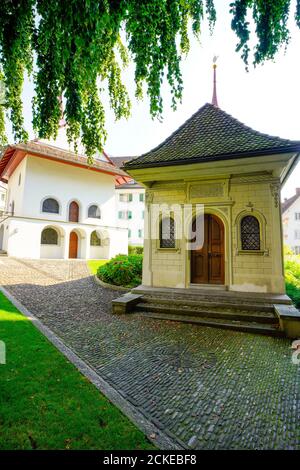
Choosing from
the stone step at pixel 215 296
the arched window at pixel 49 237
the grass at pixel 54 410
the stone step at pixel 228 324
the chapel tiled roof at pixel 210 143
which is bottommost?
the grass at pixel 54 410

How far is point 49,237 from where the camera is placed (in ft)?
72.5

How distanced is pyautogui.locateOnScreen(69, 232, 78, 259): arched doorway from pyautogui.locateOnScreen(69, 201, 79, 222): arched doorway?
1367 millimetres

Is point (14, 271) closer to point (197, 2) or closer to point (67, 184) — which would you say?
point (67, 184)

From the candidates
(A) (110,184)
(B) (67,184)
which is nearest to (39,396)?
(B) (67,184)

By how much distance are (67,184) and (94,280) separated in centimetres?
1359

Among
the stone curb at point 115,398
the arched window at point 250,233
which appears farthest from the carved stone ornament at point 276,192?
the stone curb at point 115,398

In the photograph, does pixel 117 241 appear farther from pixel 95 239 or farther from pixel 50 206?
pixel 50 206

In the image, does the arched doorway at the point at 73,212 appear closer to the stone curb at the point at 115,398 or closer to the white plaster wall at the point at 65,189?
the white plaster wall at the point at 65,189

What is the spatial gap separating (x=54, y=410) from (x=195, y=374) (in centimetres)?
214

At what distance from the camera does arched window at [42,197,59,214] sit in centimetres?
2180

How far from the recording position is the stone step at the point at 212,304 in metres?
6.60

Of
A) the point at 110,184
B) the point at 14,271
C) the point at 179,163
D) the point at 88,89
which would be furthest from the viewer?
the point at 110,184

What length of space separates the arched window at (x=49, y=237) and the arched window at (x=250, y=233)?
60.0 ft
